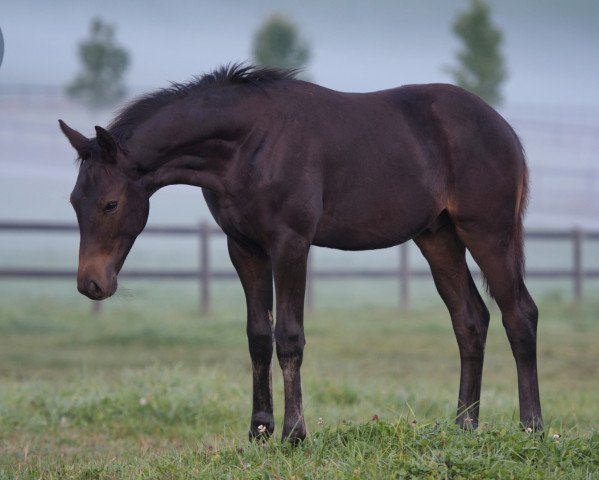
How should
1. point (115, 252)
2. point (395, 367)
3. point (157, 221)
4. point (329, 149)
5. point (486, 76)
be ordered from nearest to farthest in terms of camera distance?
point (115, 252)
point (329, 149)
point (395, 367)
point (486, 76)
point (157, 221)

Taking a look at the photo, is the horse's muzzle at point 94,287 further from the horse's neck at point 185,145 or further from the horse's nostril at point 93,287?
the horse's neck at point 185,145

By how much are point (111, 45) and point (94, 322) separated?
1909 centimetres

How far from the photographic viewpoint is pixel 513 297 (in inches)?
206

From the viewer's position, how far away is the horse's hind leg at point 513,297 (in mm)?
5156

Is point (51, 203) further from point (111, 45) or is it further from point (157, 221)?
point (111, 45)

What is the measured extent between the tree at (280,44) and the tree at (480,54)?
11.2ft

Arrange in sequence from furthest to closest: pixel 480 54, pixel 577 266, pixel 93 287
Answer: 1. pixel 480 54
2. pixel 577 266
3. pixel 93 287

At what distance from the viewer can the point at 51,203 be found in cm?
4659

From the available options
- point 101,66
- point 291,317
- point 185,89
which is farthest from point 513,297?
point 101,66

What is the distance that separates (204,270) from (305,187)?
10656mm

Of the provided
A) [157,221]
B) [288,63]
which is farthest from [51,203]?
[288,63]

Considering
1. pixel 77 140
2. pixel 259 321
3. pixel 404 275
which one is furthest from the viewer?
pixel 404 275

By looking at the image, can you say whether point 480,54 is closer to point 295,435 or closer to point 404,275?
point 404,275

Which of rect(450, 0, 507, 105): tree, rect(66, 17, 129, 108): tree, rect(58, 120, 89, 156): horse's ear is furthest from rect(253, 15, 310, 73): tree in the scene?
rect(58, 120, 89, 156): horse's ear
